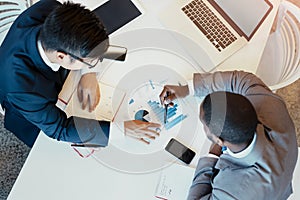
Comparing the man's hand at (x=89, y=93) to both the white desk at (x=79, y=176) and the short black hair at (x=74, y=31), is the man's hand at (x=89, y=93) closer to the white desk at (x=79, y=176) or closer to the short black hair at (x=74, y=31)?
the white desk at (x=79, y=176)

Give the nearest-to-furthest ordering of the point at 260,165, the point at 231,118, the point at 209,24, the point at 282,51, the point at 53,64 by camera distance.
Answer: the point at 231,118
the point at 260,165
the point at 53,64
the point at 209,24
the point at 282,51

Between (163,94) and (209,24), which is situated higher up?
(209,24)

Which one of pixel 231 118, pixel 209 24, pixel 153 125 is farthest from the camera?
pixel 209 24

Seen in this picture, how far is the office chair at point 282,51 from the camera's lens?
5.45 ft

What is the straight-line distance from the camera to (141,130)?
1.43 meters

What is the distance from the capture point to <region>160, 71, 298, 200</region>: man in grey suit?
1.15 meters

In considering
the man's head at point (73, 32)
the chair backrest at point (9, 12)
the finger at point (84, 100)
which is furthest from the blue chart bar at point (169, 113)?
the chair backrest at point (9, 12)

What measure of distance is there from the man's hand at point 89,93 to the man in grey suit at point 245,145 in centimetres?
39

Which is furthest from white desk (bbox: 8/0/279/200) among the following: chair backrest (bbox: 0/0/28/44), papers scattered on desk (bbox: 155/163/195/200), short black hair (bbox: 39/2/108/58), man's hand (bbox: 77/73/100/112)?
chair backrest (bbox: 0/0/28/44)

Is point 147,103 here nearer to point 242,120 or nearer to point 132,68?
point 132,68

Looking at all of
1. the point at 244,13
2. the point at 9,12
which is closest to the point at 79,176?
the point at 9,12

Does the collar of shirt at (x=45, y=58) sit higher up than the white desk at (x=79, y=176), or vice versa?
the collar of shirt at (x=45, y=58)

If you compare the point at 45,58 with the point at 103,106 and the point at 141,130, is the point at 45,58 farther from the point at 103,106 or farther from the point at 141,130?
the point at 141,130

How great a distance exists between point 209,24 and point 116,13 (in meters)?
0.32
